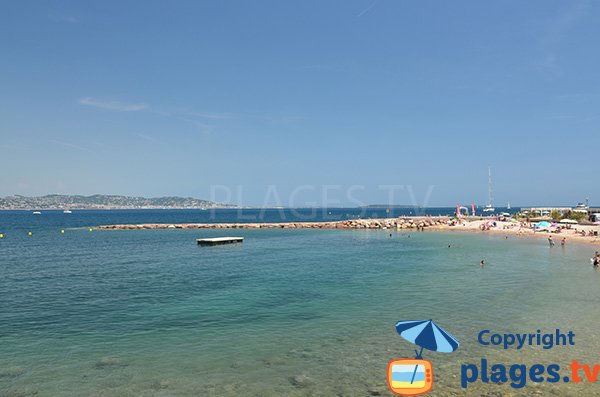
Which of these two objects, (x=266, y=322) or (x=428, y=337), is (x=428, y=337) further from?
(x=266, y=322)

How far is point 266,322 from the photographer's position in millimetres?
21516

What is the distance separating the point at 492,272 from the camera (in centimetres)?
3778

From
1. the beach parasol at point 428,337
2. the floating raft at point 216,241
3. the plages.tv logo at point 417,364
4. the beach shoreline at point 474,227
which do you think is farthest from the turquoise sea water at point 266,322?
the beach shoreline at point 474,227

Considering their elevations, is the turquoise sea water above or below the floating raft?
below

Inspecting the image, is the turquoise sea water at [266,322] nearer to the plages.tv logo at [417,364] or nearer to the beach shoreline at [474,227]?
the plages.tv logo at [417,364]

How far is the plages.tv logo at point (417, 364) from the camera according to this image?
12703 millimetres

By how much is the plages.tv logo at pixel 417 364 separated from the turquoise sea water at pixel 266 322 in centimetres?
68

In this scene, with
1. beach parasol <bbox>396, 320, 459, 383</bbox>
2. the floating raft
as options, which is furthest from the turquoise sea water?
the floating raft

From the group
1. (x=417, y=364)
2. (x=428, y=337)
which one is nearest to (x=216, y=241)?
(x=417, y=364)

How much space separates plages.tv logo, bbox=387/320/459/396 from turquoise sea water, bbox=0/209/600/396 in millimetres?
681

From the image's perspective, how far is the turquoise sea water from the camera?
47.2ft

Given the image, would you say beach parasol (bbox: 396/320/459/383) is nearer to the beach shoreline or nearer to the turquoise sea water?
the turquoise sea water

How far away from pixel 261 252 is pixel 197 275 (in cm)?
2056

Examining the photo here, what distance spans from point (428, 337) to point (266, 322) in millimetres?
10884
